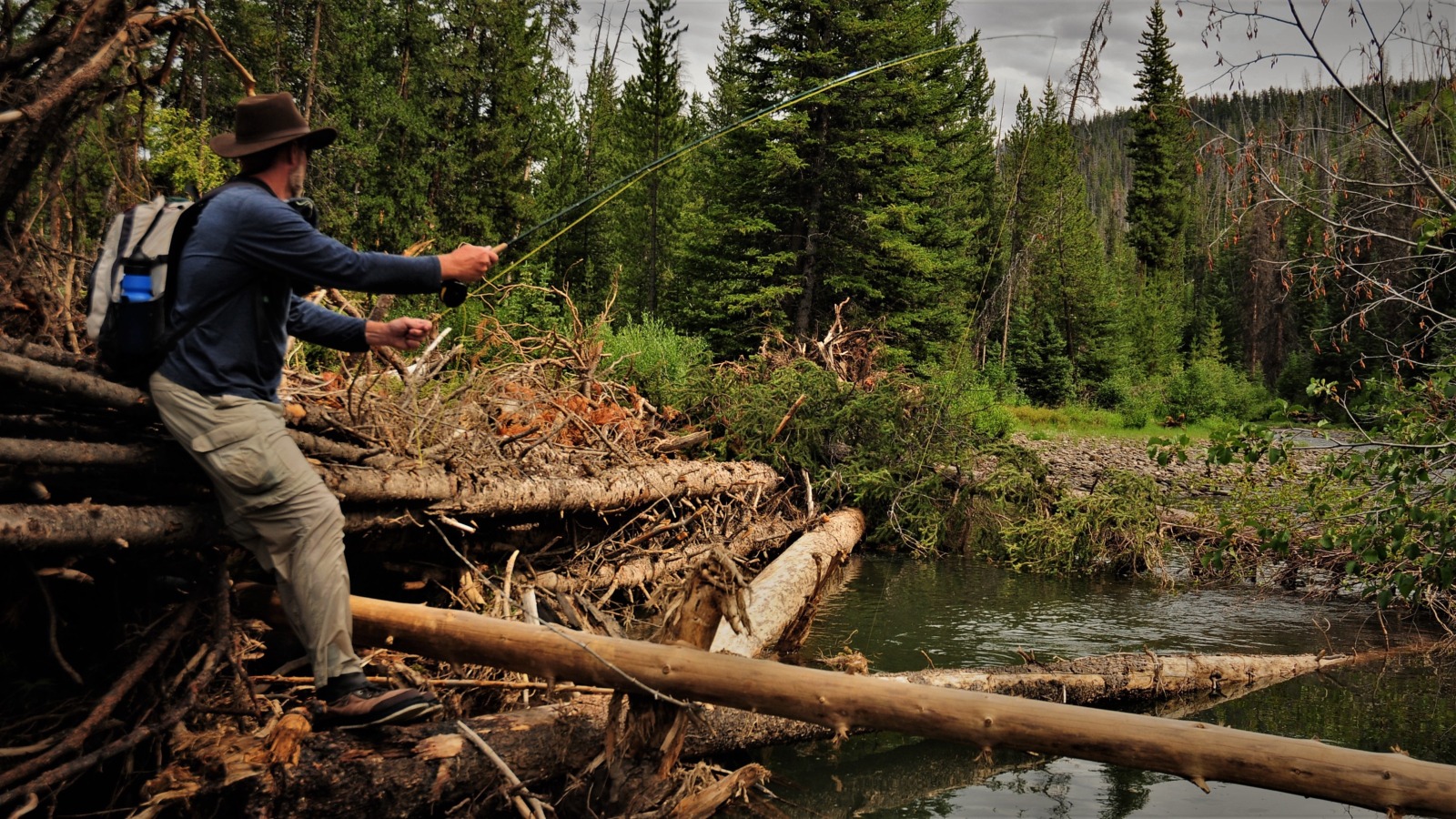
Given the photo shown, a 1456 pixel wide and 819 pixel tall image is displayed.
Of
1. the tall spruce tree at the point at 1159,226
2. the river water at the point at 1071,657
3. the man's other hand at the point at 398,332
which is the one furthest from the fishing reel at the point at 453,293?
the tall spruce tree at the point at 1159,226

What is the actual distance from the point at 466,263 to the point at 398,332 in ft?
1.84

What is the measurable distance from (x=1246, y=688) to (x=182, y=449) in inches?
232

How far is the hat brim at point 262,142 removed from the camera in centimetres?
340

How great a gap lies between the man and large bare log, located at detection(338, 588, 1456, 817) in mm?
396

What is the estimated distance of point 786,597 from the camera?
21.2 feet

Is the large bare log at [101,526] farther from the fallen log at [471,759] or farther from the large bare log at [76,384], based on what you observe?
the fallen log at [471,759]

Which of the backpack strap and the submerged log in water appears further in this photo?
the backpack strap

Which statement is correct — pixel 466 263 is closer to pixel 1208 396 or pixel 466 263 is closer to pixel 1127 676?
pixel 1127 676

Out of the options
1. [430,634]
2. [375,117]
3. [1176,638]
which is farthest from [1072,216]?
[430,634]

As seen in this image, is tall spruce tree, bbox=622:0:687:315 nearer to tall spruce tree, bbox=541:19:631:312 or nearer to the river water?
tall spruce tree, bbox=541:19:631:312

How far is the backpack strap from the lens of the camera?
3232mm

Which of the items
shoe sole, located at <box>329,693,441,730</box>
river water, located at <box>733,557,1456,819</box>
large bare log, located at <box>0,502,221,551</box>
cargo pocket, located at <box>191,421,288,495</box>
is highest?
cargo pocket, located at <box>191,421,288,495</box>

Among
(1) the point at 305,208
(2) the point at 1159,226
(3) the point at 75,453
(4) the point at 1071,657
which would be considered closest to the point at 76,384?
(3) the point at 75,453

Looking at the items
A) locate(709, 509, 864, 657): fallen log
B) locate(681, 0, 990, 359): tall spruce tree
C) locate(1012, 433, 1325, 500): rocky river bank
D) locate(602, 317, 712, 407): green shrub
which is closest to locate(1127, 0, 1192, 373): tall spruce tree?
locate(1012, 433, 1325, 500): rocky river bank
